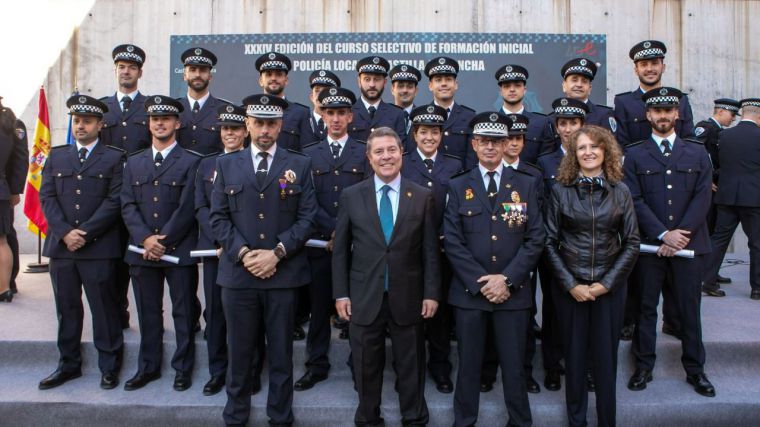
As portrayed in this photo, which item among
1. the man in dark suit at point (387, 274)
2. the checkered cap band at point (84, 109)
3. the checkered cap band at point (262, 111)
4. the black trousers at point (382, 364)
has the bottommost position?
the black trousers at point (382, 364)

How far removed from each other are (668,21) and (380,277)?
7.14 metres

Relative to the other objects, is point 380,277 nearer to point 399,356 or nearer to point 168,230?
point 399,356

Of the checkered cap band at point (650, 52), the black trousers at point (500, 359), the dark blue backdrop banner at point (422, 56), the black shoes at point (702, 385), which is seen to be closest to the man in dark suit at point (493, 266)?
the black trousers at point (500, 359)

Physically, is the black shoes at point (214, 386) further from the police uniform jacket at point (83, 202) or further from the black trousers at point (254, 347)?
the police uniform jacket at point (83, 202)

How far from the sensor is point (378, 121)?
183 inches

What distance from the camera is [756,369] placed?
411cm

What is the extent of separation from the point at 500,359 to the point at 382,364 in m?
0.72

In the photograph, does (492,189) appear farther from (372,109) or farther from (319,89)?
(319,89)

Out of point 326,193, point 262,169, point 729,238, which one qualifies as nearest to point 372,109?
point 326,193

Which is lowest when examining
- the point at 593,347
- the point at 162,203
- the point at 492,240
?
the point at 593,347

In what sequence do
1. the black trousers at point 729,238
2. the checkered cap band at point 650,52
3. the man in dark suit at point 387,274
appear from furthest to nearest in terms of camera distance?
the black trousers at point 729,238 < the checkered cap band at point 650,52 < the man in dark suit at point 387,274

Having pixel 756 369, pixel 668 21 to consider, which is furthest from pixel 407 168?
pixel 668 21

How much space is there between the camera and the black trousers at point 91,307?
3896mm

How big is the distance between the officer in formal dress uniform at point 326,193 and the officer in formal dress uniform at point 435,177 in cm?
41
